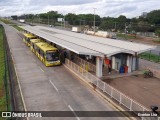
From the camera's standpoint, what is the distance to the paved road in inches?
664

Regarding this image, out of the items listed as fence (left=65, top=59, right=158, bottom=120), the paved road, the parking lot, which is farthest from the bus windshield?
the parking lot

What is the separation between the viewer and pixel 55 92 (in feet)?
65.3

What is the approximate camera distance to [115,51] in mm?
22734

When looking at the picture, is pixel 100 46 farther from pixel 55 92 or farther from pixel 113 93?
pixel 113 93

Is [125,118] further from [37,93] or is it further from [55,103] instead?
[37,93]

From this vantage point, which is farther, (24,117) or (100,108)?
(100,108)

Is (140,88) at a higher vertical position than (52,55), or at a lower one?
lower

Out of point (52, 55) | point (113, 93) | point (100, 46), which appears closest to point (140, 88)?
point (113, 93)

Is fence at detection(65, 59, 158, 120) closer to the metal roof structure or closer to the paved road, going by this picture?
the paved road

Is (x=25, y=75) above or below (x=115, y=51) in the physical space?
below

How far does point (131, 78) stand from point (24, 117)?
1274 cm

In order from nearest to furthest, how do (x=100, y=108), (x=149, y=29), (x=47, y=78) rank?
(x=100, y=108)
(x=47, y=78)
(x=149, y=29)

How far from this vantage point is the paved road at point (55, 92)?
55.4 feet

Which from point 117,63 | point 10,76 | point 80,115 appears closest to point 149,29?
point 117,63
